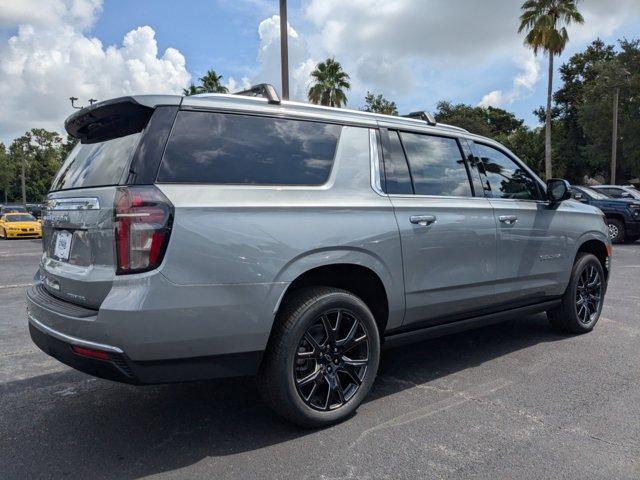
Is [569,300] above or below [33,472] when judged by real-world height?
above

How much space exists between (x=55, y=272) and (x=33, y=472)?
1.06m

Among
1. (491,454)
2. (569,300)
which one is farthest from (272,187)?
(569,300)

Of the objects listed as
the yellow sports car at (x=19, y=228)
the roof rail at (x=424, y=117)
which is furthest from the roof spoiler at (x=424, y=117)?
the yellow sports car at (x=19, y=228)

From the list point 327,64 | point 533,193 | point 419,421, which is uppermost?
point 327,64

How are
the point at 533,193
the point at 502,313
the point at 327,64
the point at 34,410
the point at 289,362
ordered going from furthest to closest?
the point at 327,64 → the point at 533,193 → the point at 502,313 → the point at 34,410 → the point at 289,362

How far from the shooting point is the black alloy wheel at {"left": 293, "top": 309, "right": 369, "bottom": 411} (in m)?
3.09

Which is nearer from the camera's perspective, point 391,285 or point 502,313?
point 391,285

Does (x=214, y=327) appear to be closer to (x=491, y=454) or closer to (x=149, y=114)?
(x=149, y=114)

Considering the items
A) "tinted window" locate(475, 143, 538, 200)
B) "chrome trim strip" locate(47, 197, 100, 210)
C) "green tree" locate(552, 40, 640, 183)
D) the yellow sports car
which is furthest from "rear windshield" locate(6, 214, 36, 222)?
"green tree" locate(552, 40, 640, 183)

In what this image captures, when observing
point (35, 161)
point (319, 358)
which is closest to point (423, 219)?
point (319, 358)

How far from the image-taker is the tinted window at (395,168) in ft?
11.8

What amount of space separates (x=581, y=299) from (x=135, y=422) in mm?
4228

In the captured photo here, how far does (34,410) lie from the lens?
349 cm

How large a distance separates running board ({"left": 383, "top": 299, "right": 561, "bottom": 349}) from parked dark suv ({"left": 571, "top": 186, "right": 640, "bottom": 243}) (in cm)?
1186
